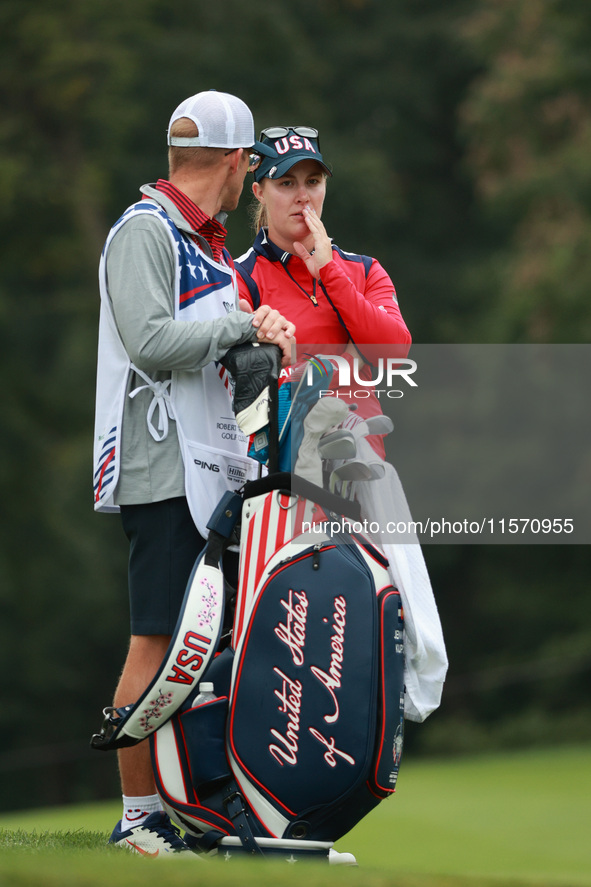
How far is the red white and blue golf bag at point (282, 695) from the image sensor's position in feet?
9.91

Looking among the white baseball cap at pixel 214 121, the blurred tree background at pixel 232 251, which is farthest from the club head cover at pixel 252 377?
the blurred tree background at pixel 232 251

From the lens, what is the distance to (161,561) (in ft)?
10.6

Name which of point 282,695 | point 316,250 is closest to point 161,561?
point 282,695

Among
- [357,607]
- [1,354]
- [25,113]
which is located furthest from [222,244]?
[25,113]

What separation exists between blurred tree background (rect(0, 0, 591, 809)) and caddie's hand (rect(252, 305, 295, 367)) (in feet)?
43.0

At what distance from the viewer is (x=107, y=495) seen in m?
3.22

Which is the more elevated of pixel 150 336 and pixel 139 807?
pixel 150 336

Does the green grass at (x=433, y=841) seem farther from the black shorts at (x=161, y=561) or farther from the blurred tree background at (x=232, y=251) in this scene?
the blurred tree background at (x=232, y=251)

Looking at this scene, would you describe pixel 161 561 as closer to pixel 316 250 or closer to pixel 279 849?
pixel 279 849

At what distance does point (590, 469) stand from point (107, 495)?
1399 centimetres

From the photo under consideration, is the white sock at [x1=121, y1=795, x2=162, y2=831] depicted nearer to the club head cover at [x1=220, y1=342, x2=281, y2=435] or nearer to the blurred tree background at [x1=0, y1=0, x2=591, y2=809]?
the club head cover at [x1=220, y1=342, x2=281, y2=435]

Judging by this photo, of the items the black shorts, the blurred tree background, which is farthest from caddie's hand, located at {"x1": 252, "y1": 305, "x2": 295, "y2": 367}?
the blurred tree background

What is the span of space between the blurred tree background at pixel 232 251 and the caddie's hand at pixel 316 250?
12803 mm

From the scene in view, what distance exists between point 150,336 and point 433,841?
4983mm
